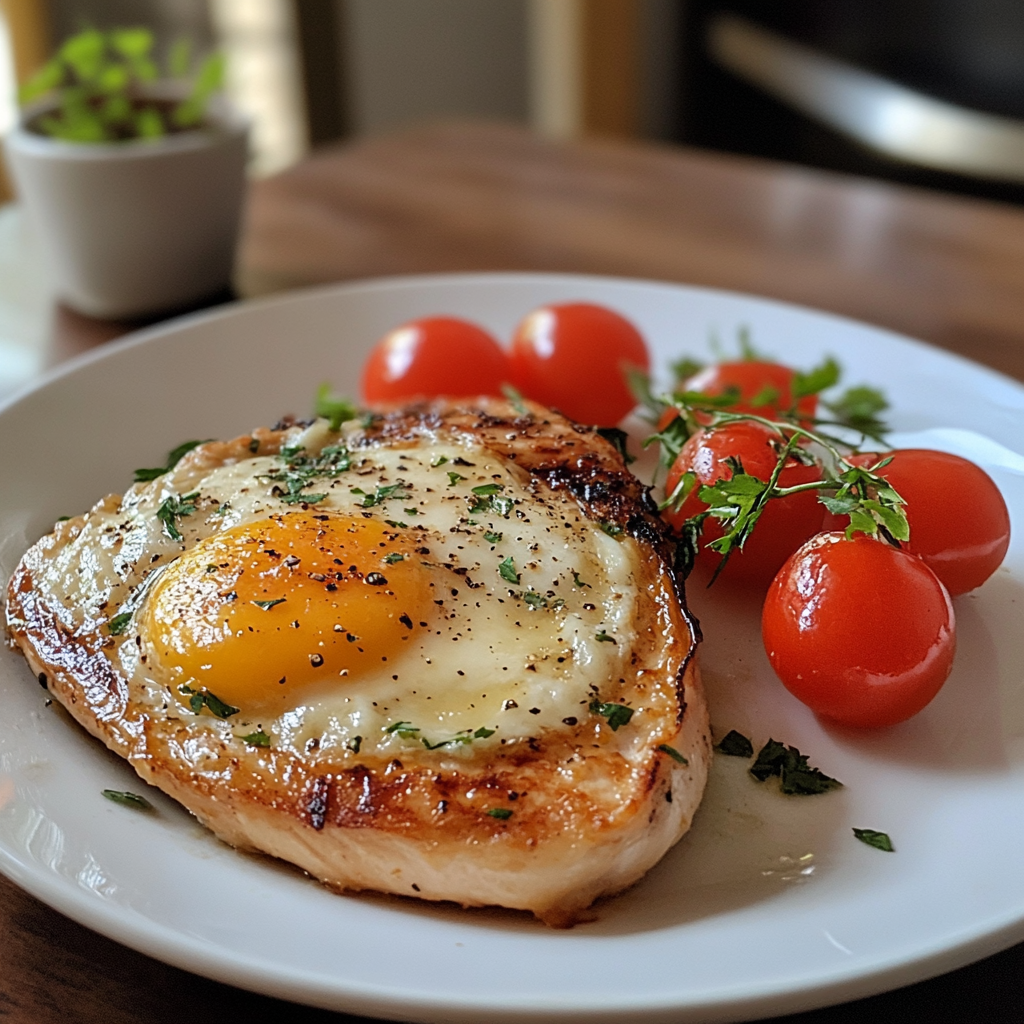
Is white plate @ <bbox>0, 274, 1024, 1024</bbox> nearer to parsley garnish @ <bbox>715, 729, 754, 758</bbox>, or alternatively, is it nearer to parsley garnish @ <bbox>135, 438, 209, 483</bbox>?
parsley garnish @ <bbox>715, 729, 754, 758</bbox>

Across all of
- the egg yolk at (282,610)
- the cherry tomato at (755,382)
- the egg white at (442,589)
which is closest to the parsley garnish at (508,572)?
the egg white at (442,589)

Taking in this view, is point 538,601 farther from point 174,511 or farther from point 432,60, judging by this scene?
point 432,60

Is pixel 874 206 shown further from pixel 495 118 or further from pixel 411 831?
pixel 495 118

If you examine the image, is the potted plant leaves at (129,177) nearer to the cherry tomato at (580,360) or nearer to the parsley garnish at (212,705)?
the cherry tomato at (580,360)

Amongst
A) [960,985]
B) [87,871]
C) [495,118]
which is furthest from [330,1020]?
[495,118]

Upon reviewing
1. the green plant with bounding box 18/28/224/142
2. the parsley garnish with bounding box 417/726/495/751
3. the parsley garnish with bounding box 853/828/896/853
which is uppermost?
the green plant with bounding box 18/28/224/142

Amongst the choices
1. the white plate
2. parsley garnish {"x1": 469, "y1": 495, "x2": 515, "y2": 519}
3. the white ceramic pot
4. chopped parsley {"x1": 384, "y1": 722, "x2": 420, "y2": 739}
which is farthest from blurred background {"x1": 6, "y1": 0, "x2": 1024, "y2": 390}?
chopped parsley {"x1": 384, "y1": 722, "x2": 420, "y2": 739}

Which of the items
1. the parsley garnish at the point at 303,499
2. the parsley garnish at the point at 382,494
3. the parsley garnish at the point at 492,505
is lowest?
the parsley garnish at the point at 492,505
